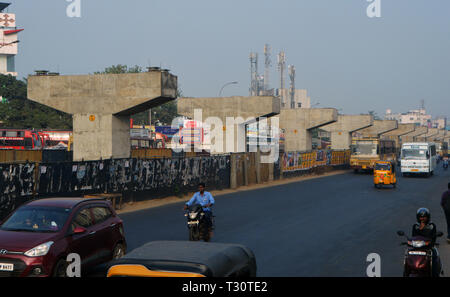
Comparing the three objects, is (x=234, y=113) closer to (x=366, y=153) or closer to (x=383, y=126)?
(x=366, y=153)

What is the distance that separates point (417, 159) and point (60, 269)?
41212 millimetres

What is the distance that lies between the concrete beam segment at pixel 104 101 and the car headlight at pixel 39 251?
57.0 ft

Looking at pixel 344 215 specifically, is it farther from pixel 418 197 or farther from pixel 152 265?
pixel 152 265

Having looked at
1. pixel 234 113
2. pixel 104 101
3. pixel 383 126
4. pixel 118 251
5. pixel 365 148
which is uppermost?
pixel 383 126

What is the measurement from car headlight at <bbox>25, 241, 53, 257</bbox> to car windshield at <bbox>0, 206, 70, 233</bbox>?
2.19ft

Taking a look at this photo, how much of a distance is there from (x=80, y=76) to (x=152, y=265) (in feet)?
76.8

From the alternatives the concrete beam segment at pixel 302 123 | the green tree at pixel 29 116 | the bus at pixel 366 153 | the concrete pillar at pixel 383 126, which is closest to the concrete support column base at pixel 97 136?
the bus at pixel 366 153

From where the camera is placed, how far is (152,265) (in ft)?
16.9

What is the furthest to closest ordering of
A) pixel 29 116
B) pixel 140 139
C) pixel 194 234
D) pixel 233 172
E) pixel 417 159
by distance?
pixel 29 116, pixel 140 139, pixel 417 159, pixel 233 172, pixel 194 234

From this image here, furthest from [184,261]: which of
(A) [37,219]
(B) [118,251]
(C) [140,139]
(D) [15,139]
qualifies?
(C) [140,139]

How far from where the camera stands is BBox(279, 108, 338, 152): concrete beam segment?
186ft

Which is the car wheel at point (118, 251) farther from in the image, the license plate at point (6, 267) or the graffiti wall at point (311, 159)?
the graffiti wall at point (311, 159)

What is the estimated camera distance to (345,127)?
74.3 metres

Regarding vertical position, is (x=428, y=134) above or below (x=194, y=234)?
above
